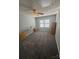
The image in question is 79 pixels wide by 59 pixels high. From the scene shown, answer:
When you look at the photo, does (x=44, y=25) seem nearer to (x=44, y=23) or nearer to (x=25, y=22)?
(x=44, y=23)

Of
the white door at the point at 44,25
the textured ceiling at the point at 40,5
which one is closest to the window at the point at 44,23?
the white door at the point at 44,25

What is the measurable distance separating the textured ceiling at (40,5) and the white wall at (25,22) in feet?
0.23

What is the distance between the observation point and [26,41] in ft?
3.28

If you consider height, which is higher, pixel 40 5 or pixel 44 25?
pixel 40 5

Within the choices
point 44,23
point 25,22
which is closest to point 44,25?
point 44,23

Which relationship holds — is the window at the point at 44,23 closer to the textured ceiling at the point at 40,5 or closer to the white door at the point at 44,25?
the white door at the point at 44,25

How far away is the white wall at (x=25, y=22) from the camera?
0.97 m

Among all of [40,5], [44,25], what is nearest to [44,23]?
[44,25]

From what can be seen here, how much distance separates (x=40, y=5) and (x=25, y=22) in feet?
0.84

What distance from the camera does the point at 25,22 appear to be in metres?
1.00
